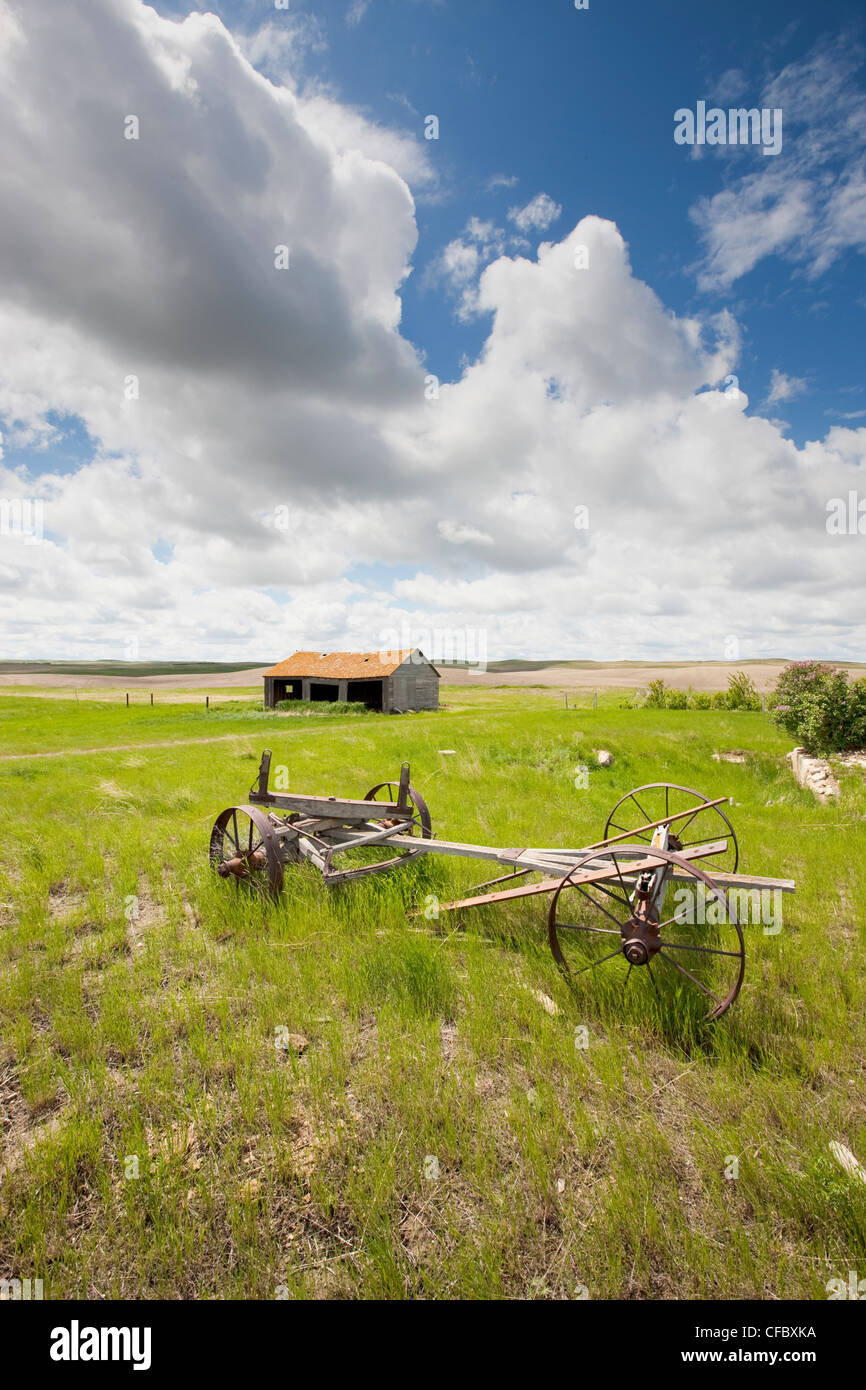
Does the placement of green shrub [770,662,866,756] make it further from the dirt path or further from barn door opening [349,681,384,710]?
barn door opening [349,681,384,710]

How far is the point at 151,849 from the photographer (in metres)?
8.45

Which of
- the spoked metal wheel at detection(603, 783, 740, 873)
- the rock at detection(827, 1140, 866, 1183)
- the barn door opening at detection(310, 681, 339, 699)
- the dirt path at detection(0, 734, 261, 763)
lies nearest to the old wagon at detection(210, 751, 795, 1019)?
the spoked metal wheel at detection(603, 783, 740, 873)

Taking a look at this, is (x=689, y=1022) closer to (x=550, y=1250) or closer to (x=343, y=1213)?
(x=550, y=1250)

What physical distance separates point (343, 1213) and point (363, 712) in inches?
1557

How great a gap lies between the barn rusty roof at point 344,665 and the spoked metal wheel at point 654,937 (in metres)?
39.0

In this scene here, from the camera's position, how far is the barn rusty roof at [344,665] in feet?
147

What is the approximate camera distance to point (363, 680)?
149ft

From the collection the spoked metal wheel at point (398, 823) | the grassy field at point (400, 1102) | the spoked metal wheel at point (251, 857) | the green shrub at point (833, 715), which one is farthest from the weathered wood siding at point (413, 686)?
the grassy field at point (400, 1102)

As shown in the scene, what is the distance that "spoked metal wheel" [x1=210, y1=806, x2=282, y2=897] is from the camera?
5902 millimetres

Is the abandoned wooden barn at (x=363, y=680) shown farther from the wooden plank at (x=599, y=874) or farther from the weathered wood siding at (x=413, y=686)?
the wooden plank at (x=599, y=874)

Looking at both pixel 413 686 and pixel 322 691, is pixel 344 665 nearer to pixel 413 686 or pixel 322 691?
pixel 322 691

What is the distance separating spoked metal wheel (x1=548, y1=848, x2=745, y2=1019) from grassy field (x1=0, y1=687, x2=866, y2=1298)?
19cm

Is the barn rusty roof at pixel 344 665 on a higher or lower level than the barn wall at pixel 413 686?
higher
